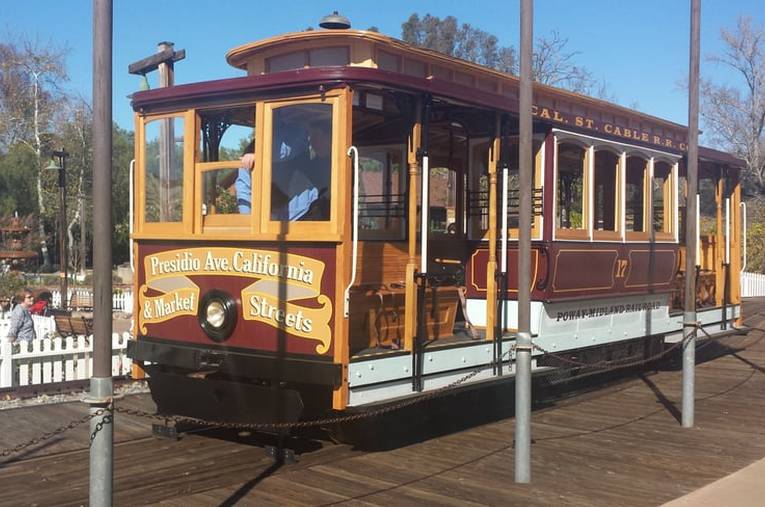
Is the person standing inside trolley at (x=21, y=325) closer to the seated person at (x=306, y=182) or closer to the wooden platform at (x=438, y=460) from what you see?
the wooden platform at (x=438, y=460)

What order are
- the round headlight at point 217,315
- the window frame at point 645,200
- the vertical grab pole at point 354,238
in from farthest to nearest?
the window frame at point 645,200
the round headlight at point 217,315
the vertical grab pole at point 354,238

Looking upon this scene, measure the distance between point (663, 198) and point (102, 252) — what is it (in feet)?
29.2

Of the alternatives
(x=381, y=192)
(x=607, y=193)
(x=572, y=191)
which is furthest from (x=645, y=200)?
(x=381, y=192)

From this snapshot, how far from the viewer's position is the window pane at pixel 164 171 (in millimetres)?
7316

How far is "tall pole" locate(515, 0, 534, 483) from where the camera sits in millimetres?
6102

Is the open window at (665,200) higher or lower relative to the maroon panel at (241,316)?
higher

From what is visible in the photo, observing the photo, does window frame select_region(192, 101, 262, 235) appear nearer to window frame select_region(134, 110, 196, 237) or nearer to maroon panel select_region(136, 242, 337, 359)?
window frame select_region(134, 110, 196, 237)

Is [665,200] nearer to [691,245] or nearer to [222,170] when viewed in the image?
[691,245]

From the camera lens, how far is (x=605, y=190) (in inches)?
391

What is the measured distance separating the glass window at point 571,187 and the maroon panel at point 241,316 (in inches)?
145

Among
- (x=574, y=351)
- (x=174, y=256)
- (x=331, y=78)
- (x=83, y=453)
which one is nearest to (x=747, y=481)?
(x=574, y=351)

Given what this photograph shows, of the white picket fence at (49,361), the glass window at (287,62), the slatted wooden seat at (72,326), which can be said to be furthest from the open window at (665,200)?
the slatted wooden seat at (72,326)

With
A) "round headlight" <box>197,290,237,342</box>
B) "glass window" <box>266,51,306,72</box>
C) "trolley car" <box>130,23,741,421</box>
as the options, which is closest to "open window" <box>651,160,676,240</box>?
"trolley car" <box>130,23,741,421</box>

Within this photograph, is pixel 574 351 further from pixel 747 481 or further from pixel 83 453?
pixel 83 453
